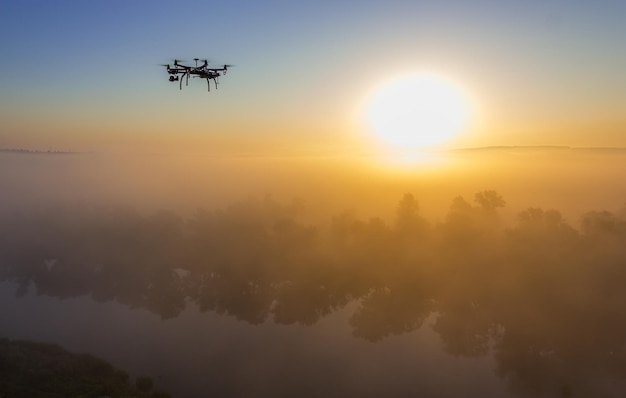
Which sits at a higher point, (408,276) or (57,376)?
(408,276)

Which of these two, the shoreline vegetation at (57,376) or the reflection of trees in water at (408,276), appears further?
the reflection of trees in water at (408,276)

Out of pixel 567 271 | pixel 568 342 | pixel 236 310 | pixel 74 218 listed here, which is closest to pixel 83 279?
pixel 236 310

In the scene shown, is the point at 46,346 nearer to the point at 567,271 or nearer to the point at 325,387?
the point at 325,387

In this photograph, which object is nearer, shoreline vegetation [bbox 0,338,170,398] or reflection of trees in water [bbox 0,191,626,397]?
shoreline vegetation [bbox 0,338,170,398]
